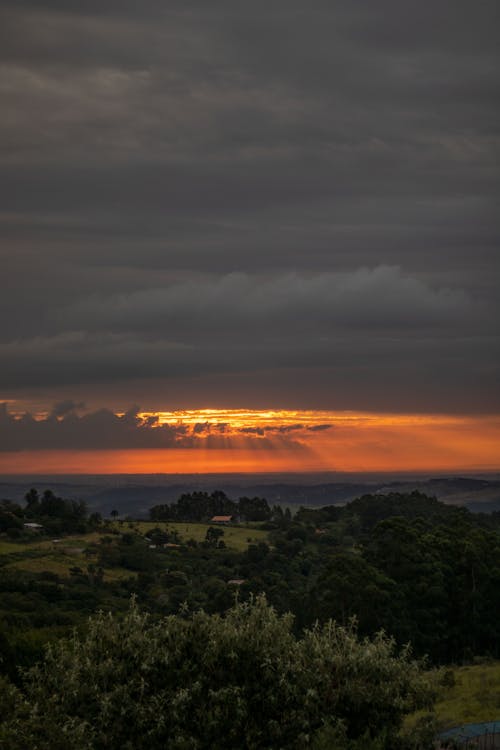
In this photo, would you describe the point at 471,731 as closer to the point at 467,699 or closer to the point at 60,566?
the point at 467,699

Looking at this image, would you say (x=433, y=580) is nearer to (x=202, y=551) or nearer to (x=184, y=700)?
(x=184, y=700)

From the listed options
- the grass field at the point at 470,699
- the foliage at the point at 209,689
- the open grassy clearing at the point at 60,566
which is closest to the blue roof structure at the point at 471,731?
the grass field at the point at 470,699

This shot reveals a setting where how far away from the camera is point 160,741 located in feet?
110

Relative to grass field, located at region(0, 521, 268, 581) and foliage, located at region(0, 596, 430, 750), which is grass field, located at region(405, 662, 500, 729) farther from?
grass field, located at region(0, 521, 268, 581)

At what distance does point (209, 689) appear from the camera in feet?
112

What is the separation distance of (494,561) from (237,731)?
71.4 meters

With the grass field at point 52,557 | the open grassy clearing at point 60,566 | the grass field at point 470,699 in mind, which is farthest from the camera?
the grass field at point 52,557

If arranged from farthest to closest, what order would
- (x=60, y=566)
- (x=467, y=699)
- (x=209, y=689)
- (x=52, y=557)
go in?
(x=52, y=557)
(x=60, y=566)
(x=467, y=699)
(x=209, y=689)

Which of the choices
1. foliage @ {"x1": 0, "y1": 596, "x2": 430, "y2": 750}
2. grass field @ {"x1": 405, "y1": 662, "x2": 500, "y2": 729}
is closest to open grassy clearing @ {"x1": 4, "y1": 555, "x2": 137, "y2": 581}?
grass field @ {"x1": 405, "y1": 662, "x2": 500, "y2": 729}

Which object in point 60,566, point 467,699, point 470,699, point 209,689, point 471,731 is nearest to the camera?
point 209,689

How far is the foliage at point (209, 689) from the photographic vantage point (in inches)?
1324

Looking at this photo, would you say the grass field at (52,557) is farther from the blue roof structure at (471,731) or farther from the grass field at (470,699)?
the blue roof structure at (471,731)

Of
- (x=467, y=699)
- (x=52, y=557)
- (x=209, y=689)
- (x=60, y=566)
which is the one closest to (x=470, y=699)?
(x=467, y=699)

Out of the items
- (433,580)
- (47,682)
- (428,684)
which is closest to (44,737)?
(47,682)
